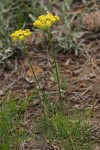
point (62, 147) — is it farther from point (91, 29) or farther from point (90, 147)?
point (91, 29)

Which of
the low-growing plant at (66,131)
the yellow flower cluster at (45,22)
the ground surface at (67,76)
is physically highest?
the yellow flower cluster at (45,22)

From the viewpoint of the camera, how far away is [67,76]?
302cm

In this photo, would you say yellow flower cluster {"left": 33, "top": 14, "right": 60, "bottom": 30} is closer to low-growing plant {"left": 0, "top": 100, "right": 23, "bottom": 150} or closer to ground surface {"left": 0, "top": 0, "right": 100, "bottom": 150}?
low-growing plant {"left": 0, "top": 100, "right": 23, "bottom": 150}

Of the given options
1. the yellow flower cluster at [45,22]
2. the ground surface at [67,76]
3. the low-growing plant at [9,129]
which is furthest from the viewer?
the ground surface at [67,76]

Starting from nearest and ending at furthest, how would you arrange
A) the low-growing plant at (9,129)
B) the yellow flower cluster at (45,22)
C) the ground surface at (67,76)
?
the yellow flower cluster at (45,22) < the low-growing plant at (9,129) < the ground surface at (67,76)

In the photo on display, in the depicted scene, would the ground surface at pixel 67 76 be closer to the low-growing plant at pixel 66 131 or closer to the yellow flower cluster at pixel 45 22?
the low-growing plant at pixel 66 131

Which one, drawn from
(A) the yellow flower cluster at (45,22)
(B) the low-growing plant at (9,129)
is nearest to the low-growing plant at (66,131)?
(B) the low-growing plant at (9,129)

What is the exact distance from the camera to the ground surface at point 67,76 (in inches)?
106

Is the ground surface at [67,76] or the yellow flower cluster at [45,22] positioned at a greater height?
the yellow flower cluster at [45,22]

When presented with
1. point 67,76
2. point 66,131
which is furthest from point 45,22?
point 67,76

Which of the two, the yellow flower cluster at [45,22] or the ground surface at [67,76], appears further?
the ground surface at [67,76]

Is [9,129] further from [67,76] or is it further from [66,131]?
[67,76]

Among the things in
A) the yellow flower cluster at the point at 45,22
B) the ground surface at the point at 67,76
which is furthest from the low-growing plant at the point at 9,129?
the yellow flower cluster at the point at 45,22

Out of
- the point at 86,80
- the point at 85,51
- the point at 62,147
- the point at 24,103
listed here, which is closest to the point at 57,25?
the point at 85,51
